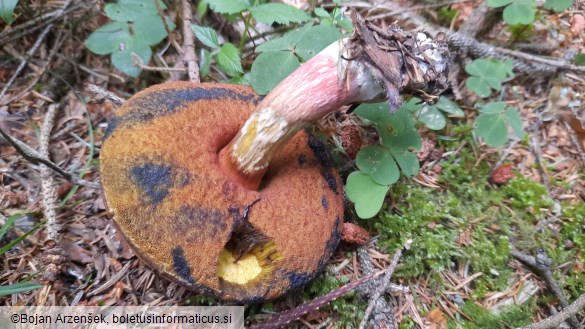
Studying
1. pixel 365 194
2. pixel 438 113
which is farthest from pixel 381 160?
pixel 438 113

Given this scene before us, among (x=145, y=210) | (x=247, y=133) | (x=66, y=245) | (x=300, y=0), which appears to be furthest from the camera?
(x=300, y=0)

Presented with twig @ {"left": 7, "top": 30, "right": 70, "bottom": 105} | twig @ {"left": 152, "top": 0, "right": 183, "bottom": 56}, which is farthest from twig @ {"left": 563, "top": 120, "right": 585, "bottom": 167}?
twig @ {"left": 7, "top": 30, "right": 70, "bottom": 105}

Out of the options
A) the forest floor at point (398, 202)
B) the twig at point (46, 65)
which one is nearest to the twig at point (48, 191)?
the forest floor at point (398, 202)

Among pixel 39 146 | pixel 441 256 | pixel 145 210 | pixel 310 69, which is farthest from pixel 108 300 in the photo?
pixel 441 256

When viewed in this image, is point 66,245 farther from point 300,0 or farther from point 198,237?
point 300,0

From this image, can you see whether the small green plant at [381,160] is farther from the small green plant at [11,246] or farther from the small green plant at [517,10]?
the small green plant at [11,246]
